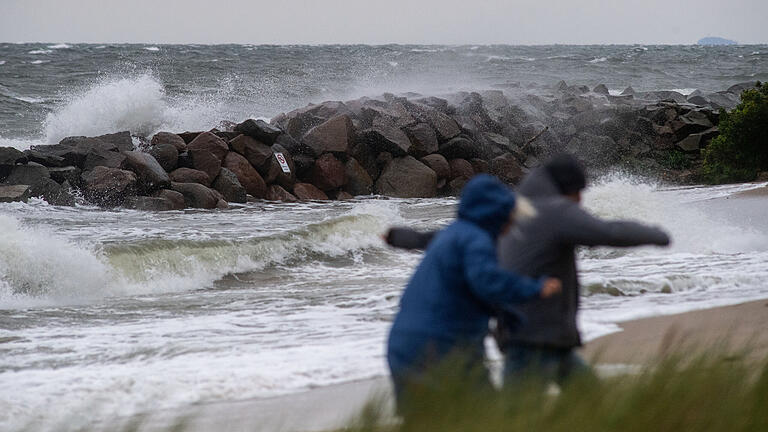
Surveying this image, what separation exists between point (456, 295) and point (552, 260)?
0.54 meters

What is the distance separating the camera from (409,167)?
22.4 m

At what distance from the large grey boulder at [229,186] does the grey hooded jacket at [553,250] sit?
15.8 meters

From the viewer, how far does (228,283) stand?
43.6 ft

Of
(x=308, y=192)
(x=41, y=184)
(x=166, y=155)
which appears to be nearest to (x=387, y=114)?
(x=308, y=192)

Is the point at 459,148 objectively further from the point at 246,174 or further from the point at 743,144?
the point at 743,144

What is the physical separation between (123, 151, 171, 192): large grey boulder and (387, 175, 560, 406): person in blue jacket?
49.8 feet

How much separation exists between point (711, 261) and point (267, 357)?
7.18 meters

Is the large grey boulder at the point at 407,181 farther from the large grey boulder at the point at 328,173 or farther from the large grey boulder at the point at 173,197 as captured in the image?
the large grey boulder at the point at 173,197

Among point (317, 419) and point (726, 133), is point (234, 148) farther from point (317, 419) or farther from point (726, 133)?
point (317, 419)

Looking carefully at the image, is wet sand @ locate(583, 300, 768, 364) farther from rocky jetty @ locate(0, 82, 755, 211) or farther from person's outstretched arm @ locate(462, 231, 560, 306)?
rocky jetty @ locate(0, 82, 755, 211)

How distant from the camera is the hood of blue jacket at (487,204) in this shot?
4129mm

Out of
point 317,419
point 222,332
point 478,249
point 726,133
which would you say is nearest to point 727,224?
point 726,133

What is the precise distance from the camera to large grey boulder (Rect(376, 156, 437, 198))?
22109mm

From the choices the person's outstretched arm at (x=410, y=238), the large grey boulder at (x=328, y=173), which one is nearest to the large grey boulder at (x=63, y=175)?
the large grey boulder at (x=328, y=173)
